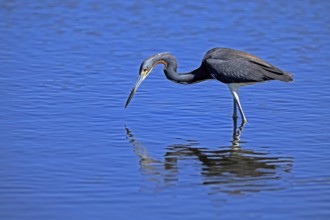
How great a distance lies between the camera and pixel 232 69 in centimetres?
1229

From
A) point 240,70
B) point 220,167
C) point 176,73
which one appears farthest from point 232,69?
point 220,167

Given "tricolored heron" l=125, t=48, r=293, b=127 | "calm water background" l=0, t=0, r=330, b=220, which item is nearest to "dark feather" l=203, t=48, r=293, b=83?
"tricolored heron" l=125, t=48, r=293, b=127

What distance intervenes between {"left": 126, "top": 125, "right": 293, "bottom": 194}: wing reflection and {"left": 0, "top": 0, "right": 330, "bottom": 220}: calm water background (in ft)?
0.05

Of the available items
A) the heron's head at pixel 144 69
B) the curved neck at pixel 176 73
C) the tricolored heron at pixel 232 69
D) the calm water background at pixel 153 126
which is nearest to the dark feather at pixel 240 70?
the tricolored heron at pixel 232 69

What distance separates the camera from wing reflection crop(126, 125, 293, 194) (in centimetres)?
926

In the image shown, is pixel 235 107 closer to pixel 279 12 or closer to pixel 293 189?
pixel 293 189

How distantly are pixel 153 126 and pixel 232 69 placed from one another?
1.52 m

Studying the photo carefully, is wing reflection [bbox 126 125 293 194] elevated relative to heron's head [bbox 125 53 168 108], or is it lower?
lower

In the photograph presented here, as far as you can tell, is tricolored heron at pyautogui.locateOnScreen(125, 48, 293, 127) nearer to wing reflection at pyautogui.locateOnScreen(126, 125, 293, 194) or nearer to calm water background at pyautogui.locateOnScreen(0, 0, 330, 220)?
calm water background at pyautogui.locateOnScreen(0, 0, 330, 220)

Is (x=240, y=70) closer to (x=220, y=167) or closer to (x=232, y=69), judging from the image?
(x=232, y=69)

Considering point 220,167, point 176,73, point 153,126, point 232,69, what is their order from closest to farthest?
point 220,167
point 153,126
point 232,69
point 176,73

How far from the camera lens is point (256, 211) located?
8.34 meters

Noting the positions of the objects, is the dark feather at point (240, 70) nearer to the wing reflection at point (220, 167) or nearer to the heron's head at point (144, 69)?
the heron's head at point (144, 69)

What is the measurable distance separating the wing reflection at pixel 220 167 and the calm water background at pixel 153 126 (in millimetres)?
15
